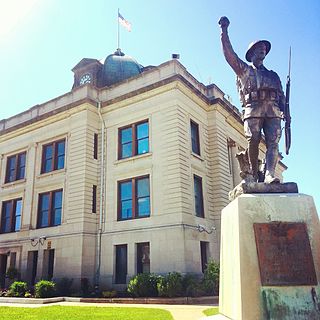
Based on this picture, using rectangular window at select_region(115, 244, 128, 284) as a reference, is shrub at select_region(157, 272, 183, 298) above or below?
below

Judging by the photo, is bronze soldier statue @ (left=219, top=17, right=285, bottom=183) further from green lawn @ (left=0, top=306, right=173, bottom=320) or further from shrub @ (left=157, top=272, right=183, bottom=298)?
shrub @ (left=157, top=272, right=183, bottom=298)

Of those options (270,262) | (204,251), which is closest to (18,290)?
(204,251)

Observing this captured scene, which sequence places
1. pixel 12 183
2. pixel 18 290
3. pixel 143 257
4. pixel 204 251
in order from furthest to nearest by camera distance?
pixel 12 183
pixel 204 251
pixel 143 257
pixel 18 290

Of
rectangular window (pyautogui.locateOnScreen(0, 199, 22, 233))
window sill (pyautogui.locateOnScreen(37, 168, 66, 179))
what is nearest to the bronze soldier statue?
window sill (pyautogui.locateOnScreen(37, 168, 66, 179))

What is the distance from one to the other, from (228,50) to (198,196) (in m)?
16.1

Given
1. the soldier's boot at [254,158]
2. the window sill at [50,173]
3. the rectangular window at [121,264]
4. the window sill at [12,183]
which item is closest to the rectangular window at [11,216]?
the window sill at [12,183]

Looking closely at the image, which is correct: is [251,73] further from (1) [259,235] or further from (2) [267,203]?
(1) [259,235]

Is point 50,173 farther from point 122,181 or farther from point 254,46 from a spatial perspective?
point 254,46

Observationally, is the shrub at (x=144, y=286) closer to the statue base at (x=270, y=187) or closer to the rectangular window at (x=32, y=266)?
the rectangular window at (x=32, y=266)

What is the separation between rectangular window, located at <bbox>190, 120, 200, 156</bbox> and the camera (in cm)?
2319

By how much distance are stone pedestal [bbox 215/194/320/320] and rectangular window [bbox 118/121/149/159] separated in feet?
55.2

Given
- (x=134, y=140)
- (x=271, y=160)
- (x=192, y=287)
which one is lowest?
(x=192, y=287)

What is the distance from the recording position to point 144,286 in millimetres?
17062

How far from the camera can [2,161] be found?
95.3 ft
